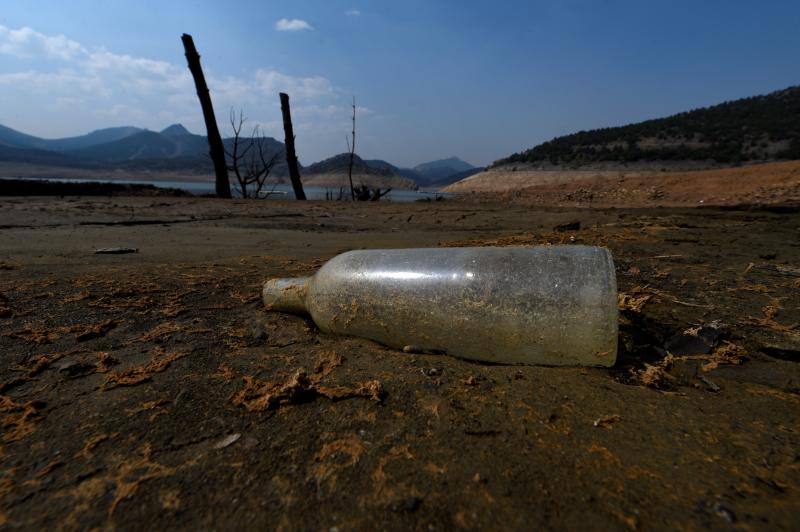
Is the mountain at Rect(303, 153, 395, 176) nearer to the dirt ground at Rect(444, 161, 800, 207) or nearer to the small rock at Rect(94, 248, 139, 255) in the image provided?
the dirt ground at Rect(444, 161, 800, 207)

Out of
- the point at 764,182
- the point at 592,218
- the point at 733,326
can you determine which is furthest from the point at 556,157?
the point at 733,326

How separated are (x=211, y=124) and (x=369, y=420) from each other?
12201 mm

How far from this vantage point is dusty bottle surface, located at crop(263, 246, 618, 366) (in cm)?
142

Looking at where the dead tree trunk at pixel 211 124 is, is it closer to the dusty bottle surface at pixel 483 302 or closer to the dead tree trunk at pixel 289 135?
the dead tree trunk at pixel 289 135

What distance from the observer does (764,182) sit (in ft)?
35.7

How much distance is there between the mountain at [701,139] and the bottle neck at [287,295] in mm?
44216

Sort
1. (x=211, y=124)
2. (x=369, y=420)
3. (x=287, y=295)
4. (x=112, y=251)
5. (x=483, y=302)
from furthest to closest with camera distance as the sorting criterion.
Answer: (x=211, y=124)
(x=112, y=251)
(x=287, y=295)
(x=483, y=302)
(x=369, y=420)

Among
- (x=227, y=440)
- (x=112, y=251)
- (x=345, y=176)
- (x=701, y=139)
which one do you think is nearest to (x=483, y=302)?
(x=227, y=440)

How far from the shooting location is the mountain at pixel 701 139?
36094mm

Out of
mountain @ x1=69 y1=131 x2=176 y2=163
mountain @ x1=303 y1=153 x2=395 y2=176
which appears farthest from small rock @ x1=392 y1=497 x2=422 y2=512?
mountain @ x1=69 y1=131 x2=176 y2=163

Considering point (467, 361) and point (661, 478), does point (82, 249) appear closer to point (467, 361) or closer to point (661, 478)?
point (467, 361)

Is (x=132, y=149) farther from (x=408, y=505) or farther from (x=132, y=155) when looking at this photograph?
(x=408, y=505)

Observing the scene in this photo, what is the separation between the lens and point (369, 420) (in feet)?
3.86

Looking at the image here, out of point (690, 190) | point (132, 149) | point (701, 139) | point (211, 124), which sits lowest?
point (690, 190)
